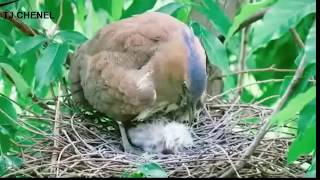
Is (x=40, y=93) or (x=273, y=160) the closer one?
(x=273, y=160)

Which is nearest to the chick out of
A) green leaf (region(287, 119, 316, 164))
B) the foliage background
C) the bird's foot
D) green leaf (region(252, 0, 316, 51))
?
the bird's foot

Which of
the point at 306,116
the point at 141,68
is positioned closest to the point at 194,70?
the point at 141,68

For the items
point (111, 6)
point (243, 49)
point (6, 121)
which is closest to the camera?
point (6, 121)

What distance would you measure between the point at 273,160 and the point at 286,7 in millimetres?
815

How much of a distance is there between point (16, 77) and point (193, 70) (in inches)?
21.0

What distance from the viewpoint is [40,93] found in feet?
7.80

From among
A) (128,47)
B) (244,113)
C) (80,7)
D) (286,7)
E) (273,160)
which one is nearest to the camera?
(286,7)

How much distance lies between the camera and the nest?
1.88 m

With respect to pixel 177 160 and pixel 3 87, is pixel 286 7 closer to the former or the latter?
pixel 177 160

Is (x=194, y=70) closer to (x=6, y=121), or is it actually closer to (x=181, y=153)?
(x=181, y=153)

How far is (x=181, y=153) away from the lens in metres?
2.19

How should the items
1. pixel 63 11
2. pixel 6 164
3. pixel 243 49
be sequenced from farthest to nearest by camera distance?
pixel 243 49, pixel 63 11, pixel 6 164

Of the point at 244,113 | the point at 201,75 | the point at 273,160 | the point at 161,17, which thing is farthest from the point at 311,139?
the point at 244,113

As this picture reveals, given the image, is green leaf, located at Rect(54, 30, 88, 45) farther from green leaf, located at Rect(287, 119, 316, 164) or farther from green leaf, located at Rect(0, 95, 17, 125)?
green leaf, located at Rect(287, 119, 316, 164)
